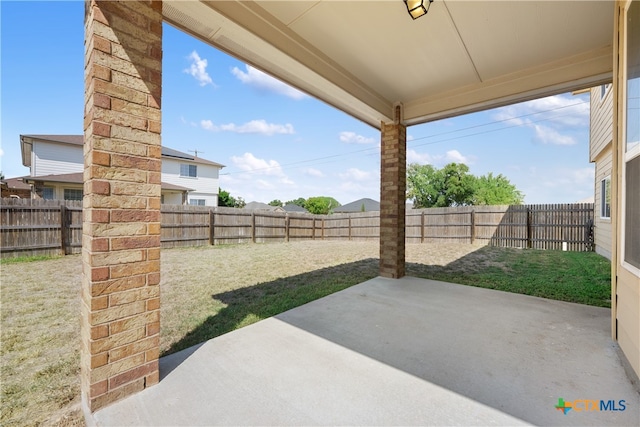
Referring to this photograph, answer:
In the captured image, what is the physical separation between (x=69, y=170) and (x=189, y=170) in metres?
6.06

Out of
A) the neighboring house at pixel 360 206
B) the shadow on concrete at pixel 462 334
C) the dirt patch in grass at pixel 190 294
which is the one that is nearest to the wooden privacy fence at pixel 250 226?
the dirt patch in grass at pixel 190 294

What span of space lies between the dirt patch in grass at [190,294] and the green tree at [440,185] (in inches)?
760

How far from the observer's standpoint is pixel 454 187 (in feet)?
83.5

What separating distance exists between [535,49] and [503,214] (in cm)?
933

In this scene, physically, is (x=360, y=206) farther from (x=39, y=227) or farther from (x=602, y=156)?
(x=39, y=227)

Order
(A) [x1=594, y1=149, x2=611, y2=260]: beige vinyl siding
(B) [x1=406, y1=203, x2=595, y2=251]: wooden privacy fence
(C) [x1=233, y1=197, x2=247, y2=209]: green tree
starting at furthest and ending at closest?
1. (C) [x1=233, y1=197, x2=247, y2=209]: green tree
2. (B) [x1=406, y1=203, x2=595, y2=251]: wooden privacy fence
3. (A) [x1=594, y1=149, x2=611, y2=260]: beige vinyl siding

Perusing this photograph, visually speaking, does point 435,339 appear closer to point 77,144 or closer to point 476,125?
point 77,144

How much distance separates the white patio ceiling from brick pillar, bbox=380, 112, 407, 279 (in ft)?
2.87

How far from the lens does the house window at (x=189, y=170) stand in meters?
18.1

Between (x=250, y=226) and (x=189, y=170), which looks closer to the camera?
(x=250, y=226)

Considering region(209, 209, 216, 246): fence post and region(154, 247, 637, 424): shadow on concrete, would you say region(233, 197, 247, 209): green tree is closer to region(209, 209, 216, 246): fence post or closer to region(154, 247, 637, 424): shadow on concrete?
region(209, 209, 216, 246): fence post

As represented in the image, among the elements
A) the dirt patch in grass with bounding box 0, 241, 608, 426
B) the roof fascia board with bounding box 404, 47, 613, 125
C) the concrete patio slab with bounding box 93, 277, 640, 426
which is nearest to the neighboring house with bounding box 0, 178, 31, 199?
the dirt patch in grass with bounding box 0, 241, 608, 426

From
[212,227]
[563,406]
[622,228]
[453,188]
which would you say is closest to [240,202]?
[453,188]

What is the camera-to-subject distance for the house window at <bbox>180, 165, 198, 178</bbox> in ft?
59.3
